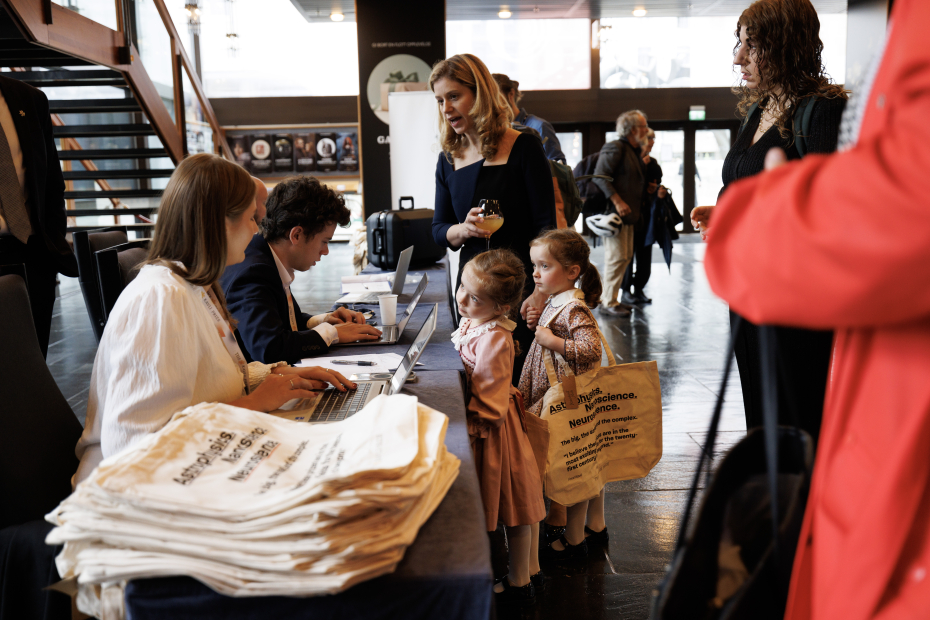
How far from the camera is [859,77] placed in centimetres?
72

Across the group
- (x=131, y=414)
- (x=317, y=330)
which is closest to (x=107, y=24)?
(x=317, y=330)

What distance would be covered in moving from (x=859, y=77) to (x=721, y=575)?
0.54 meters

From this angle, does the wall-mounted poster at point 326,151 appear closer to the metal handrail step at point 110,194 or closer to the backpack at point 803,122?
the metal handrail step at point 110,194

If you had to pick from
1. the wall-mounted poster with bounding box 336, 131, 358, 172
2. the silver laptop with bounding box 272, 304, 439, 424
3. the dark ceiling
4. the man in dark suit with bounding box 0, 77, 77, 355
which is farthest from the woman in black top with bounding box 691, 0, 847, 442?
the wall-mounted poster with bounding box 336, 131, 358, 172

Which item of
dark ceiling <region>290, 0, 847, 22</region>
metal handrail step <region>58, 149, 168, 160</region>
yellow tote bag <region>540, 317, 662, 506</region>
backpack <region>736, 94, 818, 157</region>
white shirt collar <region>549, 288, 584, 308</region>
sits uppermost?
dark ceiling <region>290, 0, 847, 22</region>

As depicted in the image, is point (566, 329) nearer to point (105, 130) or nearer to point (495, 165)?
point (495, 165)

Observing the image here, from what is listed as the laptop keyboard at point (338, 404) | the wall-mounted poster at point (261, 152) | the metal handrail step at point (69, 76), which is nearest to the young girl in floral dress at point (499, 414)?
the laptop keyboard at point (338, 404)

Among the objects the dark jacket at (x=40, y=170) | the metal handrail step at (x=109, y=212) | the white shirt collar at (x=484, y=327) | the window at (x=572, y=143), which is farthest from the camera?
the window at (x=572, y=143)

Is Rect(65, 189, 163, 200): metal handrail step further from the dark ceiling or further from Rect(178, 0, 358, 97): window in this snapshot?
Rect(178, 0, 358, 97): window

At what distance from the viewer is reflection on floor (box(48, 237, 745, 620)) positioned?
1924mm

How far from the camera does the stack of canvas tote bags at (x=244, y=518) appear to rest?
Result: 736 millimetres

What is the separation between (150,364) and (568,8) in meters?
10.7

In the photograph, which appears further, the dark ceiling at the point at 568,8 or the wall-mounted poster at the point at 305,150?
the wall-mounted poster at the point at 305,150

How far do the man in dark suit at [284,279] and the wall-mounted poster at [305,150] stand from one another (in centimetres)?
1015
